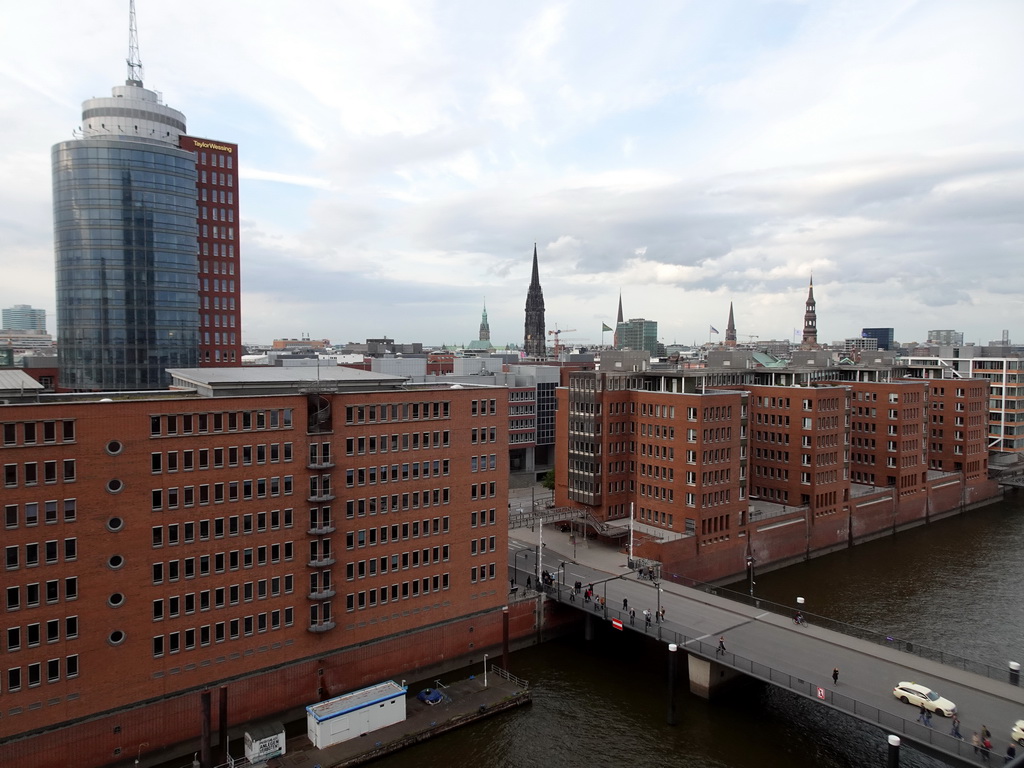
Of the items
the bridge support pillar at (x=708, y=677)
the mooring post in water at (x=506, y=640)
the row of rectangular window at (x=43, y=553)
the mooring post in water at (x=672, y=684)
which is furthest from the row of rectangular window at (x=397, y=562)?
the bridge support pillar at (x=708, y=677)

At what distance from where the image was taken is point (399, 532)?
5994 centimetres

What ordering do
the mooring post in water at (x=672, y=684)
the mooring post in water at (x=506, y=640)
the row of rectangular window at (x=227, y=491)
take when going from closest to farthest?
1. the row of rectangular window at (x=227, y=491)
2. the mooring post in water at (x=672, y=684)
3. the mooring post in water at (x=506, y=640)

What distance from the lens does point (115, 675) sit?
154 ft

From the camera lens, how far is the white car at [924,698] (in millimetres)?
46781

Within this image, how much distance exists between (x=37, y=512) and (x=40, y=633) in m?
7.38

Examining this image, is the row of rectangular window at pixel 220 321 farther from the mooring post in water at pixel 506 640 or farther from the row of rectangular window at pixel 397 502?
the mooring post in water at pixel 506 640

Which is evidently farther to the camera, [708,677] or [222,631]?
[708,677]

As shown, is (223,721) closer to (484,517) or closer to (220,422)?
(220,422)

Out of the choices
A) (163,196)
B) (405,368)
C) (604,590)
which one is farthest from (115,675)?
(405,368)

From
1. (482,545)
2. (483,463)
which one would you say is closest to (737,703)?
(482,545)

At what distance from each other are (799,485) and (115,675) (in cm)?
8370

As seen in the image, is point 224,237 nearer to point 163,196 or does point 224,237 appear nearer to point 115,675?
point 163,196

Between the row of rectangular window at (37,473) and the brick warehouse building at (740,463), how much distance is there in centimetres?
5572

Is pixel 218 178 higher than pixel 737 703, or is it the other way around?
pixel 218 178
